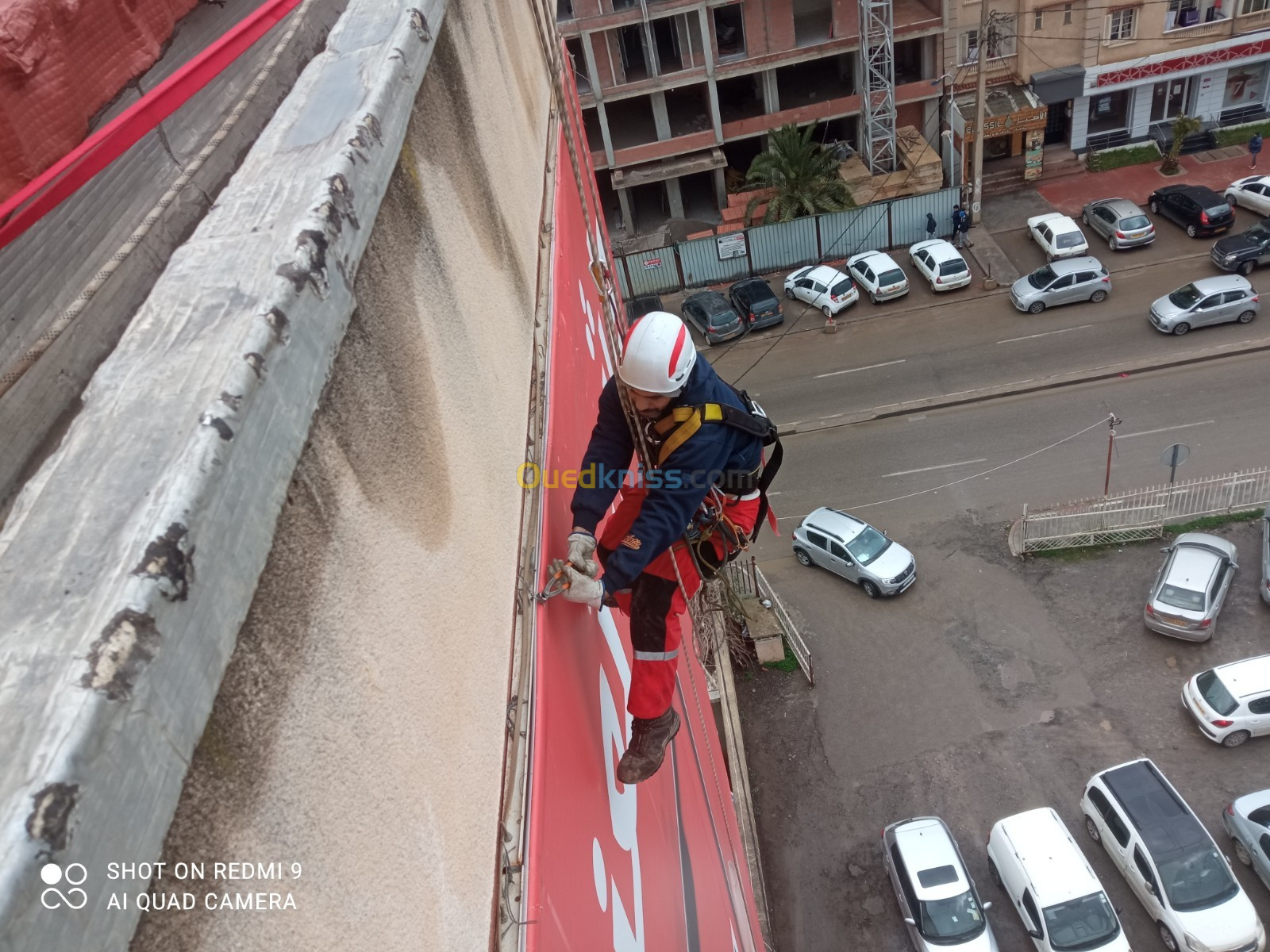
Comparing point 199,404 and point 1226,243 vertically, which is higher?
point 199,404

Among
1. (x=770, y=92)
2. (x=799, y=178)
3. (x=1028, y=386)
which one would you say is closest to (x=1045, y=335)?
(x=1028, y=386)

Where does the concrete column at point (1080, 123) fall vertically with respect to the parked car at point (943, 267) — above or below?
above

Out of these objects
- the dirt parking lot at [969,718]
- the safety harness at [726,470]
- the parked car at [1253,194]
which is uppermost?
the safety harness at [726,470]

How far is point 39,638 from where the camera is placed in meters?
1.08

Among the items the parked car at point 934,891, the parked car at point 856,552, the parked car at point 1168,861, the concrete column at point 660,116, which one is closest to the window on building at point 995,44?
the concrete column at point 660,116

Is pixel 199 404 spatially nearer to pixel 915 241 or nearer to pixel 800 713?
pixel 800 713

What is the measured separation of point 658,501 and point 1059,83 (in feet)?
88.9

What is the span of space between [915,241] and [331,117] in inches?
978

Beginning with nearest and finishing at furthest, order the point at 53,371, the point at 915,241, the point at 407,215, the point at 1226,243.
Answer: the point at 53,371
the point at 407,215
the point at 1226,243
the point at 915,241

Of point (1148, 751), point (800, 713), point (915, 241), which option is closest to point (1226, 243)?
point (915, 241)

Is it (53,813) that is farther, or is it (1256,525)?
(1256,525)

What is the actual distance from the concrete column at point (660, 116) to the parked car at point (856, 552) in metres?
14.9

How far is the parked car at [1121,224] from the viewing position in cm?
2242

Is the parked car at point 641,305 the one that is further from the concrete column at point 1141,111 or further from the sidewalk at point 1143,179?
the concrete column at point 1141,111
